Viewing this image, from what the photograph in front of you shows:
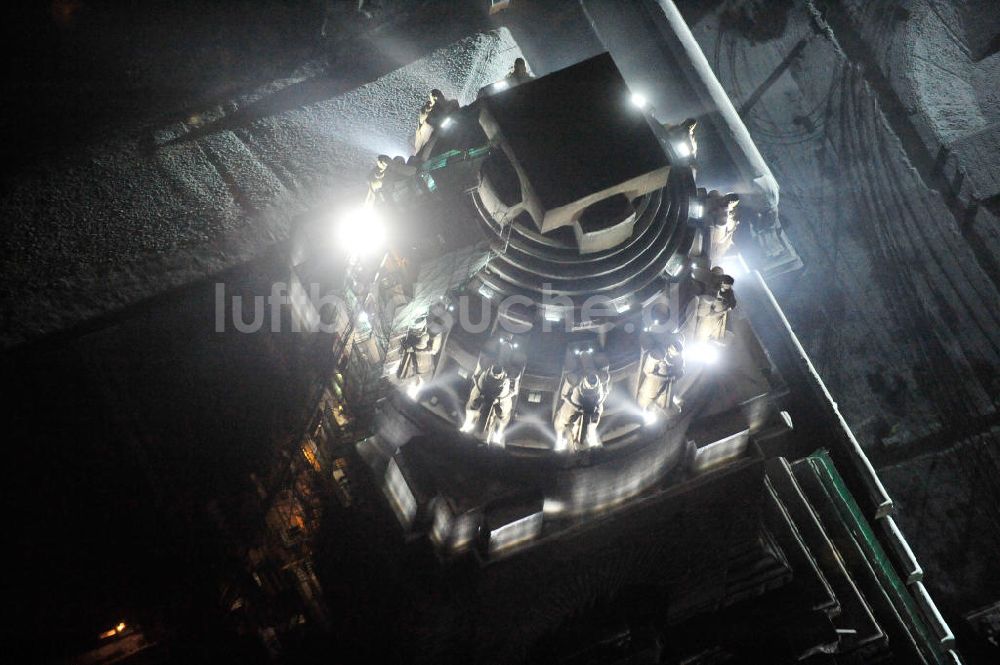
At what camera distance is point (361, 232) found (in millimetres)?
11945

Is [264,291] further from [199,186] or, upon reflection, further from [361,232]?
[199,186]

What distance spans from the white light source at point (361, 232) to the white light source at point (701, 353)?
5.21 metres

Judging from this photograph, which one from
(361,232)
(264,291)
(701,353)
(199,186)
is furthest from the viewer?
(199,186)

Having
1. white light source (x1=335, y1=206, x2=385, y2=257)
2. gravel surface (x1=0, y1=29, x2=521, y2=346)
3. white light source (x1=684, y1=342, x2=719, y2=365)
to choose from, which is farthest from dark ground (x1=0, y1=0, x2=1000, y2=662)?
white light source (x1=684, y1=342, x2=719, y2=365)

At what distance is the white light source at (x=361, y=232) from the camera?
38.0 feet

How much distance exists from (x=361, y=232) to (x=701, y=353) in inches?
235

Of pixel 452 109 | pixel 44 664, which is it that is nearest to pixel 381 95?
pixel 452 109

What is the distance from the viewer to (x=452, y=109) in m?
12.7

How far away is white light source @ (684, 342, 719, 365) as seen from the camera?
11.4m

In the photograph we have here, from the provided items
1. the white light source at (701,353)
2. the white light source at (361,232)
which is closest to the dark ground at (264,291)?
the white light source at (361,232)

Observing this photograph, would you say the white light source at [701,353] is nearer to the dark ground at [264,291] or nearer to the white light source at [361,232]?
the white light source at [361,232]

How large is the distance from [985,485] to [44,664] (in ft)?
59.3

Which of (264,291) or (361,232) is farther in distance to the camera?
(264,291)

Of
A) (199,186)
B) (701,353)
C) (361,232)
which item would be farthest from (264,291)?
(701,353)
